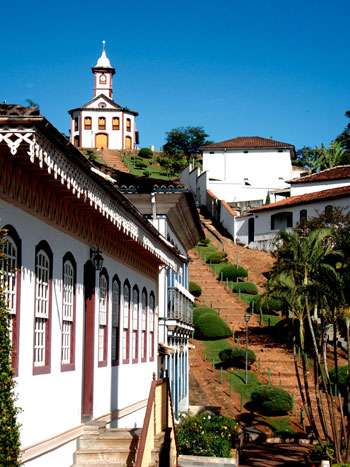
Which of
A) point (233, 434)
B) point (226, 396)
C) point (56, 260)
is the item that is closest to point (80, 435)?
point (56, 260)

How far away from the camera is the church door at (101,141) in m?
120

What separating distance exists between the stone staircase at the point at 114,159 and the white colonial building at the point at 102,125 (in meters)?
2.10

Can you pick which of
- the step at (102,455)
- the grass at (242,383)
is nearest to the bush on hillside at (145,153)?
the grass at (242,383)

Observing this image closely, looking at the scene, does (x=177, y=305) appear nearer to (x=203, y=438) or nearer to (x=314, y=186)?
(x=203, y=438)

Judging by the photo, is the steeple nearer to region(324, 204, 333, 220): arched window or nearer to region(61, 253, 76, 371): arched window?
region(324, 204, 333, 220): arched window

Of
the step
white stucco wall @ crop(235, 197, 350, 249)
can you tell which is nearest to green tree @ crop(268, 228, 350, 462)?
the step

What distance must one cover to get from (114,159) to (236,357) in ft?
233

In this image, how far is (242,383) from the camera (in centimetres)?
4462

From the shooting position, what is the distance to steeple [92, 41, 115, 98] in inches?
4980

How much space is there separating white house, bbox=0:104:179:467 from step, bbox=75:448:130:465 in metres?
0.17

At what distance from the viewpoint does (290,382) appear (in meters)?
45.2

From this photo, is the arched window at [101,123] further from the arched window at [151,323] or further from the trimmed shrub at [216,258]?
the arched window at [151,323]

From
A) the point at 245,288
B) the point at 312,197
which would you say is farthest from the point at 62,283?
the point at 312,197

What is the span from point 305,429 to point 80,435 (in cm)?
2584
